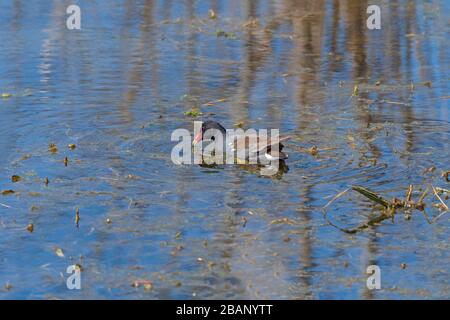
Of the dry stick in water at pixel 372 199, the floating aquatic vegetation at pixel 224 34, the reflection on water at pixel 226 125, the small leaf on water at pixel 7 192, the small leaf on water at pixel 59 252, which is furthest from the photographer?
the floating aquatic vegetation at pixel 224 34

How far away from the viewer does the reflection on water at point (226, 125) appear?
7340 millimetres

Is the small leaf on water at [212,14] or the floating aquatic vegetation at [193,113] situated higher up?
the small leaf on water at [212,14]

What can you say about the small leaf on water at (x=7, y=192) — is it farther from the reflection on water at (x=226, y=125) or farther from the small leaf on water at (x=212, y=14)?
the small leaf on water at (x=212, y=14)

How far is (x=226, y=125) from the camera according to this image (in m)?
10.9

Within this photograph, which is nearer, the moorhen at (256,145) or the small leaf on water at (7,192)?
the small leaf on water at (7,192)

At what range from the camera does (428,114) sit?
1138 centimetres

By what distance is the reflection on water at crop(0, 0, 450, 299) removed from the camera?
734 centimetres

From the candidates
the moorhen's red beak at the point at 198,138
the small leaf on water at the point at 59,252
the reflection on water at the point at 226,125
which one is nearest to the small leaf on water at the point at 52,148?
the reflection on water at the point at 226,125

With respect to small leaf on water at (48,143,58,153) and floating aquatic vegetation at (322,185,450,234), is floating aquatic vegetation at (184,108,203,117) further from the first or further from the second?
floating aquatic vegetation at (322,185,450,234)

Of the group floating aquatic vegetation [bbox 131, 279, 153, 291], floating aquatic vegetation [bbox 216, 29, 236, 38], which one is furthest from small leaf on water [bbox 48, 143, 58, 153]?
floating aquatic vegetation [bbox 216, 29, 236, 38]

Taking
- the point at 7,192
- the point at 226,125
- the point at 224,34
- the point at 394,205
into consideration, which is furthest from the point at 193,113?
the point at 224,34

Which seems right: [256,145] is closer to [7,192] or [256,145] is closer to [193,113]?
[193,113]

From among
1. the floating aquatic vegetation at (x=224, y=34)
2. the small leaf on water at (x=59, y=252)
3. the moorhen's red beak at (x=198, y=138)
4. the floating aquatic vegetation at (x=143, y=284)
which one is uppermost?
the floating aquatic vegetation at (x=224, y=34)
